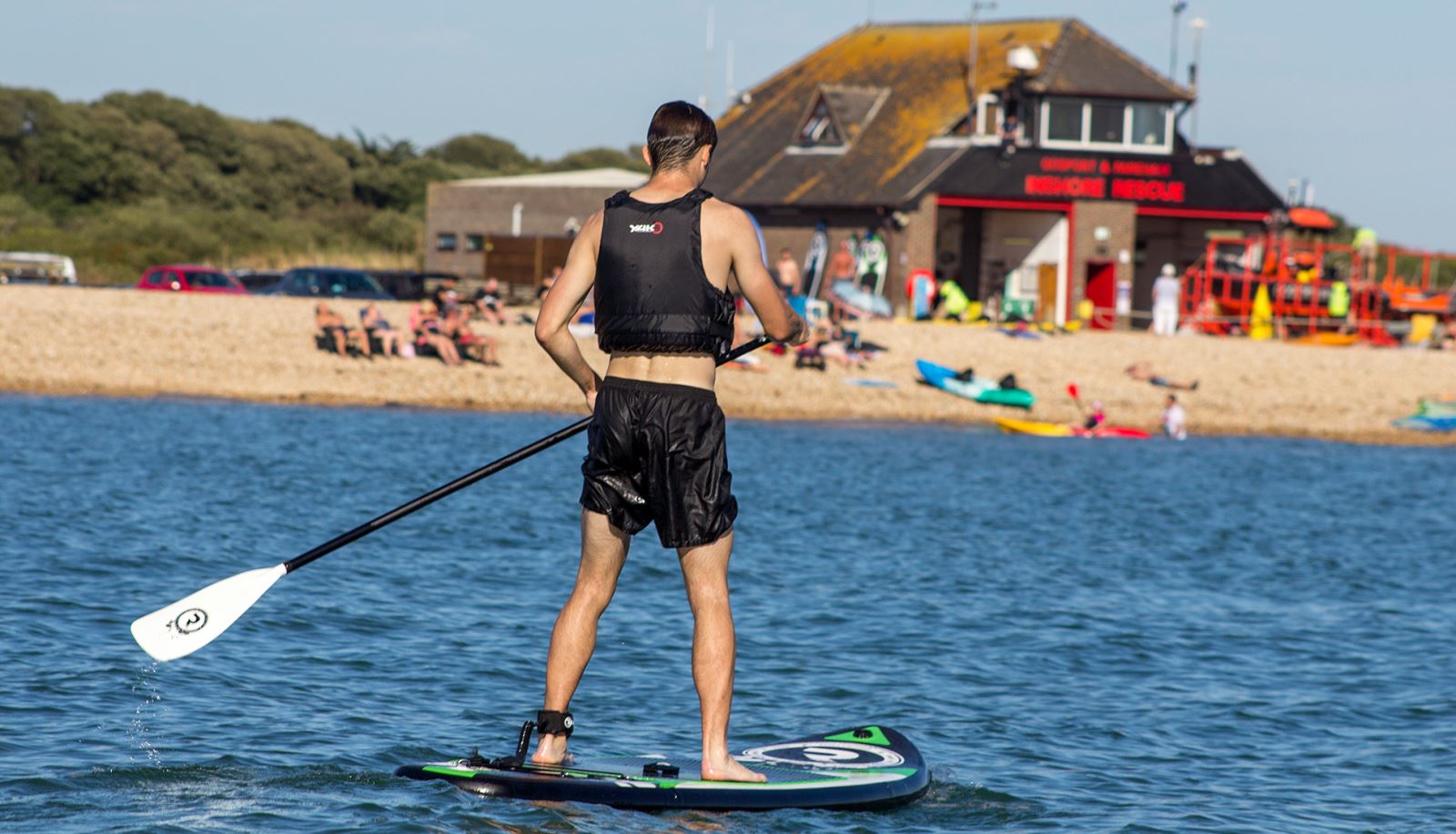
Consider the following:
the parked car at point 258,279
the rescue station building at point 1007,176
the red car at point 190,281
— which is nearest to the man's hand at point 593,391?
the red car at point 190,281

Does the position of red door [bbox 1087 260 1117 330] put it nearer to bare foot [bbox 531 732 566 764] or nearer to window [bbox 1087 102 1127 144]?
window [bbox 1087 102 1127 144]


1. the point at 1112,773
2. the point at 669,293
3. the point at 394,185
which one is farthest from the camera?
the point at 394,185

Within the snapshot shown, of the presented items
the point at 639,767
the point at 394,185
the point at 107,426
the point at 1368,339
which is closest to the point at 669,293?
the point at 639,767

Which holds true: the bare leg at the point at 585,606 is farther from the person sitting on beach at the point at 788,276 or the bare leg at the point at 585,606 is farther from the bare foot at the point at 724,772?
the person sitting on beach at the point at 788,276

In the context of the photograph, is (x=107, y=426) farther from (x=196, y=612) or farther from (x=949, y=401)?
(x=196, y=612)

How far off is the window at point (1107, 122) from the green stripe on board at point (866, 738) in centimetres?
3852

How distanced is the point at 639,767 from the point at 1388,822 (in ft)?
10.5

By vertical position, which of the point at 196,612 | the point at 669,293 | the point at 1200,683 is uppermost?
the point at 669,293

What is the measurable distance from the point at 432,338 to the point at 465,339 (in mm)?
586

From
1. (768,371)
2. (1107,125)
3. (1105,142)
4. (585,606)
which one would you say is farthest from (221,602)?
(1107,125)

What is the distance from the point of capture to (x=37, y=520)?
14.0 m

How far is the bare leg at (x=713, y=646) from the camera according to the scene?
6.29m

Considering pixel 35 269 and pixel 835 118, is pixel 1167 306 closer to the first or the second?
pixel 835 118

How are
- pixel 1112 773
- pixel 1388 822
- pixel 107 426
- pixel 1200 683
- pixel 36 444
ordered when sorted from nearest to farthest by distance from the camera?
pixel 1388 822
pixel 1112 773
pixel 1200 683
pixel 36 444
pixel 107 426
